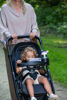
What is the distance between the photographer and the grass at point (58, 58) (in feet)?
26.4

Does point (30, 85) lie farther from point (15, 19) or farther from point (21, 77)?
point (15, 19)

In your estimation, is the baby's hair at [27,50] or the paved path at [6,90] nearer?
the baby's hair at [27,50]

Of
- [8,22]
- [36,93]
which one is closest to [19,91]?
[36,93]

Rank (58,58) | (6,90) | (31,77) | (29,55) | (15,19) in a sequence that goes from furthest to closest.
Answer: (58,58) < (6,90) < (15,19) < (29,55) < (31,77)

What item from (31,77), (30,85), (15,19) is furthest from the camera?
(15,19)

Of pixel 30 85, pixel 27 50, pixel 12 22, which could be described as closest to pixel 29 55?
pixel 27 50

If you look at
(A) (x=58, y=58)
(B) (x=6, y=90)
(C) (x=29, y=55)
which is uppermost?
(C) (x=29, y=55)

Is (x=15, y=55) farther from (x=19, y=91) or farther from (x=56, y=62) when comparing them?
(x=56, y=62)

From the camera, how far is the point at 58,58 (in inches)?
404

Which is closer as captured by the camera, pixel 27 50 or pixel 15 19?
pixel 27 50

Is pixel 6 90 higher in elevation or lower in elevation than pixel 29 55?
lower

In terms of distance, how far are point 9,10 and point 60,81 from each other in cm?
273

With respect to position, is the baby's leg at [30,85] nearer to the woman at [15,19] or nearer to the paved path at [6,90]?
the woman at [15,19]

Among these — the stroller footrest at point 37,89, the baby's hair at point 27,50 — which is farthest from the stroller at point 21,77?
the baby's hair at point 27,50
